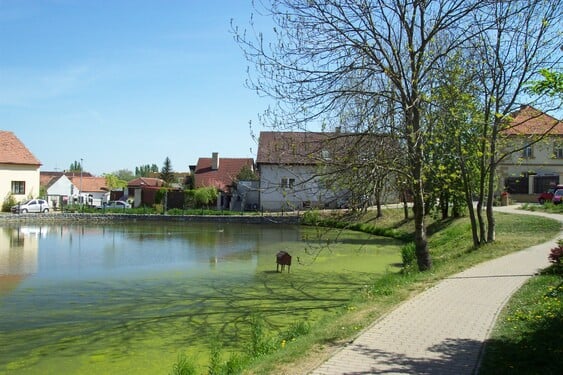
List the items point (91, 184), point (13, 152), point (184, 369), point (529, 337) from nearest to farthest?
point (529, 337) < point (184, 369) < point (13, 152) < point (91, 184)

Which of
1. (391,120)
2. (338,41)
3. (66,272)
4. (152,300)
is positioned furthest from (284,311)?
(66,272)

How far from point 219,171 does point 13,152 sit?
21.1m

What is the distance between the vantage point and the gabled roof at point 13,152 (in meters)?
49.4

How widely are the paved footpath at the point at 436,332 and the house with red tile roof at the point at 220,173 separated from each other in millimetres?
44998

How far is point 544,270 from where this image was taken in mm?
12250

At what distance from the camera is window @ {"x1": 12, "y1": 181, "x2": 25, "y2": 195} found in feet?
163

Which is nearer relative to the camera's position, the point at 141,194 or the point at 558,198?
the point at 558,198

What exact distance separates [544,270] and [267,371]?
8.45 m

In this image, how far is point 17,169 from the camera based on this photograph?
164 feet

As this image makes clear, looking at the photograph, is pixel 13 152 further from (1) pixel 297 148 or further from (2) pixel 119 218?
(1) pixel 297 148

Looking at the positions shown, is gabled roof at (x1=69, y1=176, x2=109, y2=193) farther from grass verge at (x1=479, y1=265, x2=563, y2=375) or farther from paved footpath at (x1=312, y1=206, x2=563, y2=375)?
grass verge at (x1=479, y1=265, x2=563, y2=375)

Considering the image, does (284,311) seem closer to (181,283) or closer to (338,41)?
(181,283)

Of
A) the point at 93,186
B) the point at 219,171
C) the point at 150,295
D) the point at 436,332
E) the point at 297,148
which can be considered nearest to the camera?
the point at 436,332

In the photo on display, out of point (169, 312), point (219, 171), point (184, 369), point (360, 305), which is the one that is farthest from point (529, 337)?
point (219, 171)
